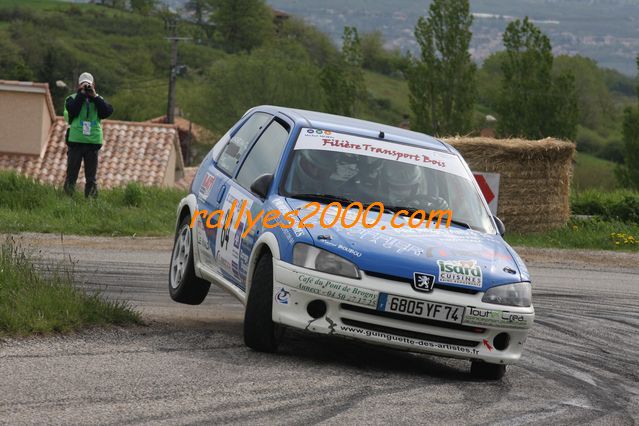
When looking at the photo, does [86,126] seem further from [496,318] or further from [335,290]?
[496,318]

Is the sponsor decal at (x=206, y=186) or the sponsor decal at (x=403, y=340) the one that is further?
the sponsor decal at (x=206, y=186)

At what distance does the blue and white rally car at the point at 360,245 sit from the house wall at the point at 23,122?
34.6m

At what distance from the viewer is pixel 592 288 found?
1419 cm

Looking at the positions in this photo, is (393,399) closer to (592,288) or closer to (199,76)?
(592,288)

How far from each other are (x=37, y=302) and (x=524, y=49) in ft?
282

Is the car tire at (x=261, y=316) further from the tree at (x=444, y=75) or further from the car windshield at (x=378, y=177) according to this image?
the tree at (x=444, y=75)

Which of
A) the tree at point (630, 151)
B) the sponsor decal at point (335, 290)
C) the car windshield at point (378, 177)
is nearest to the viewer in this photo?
the sponsor decal at point (335, 290)

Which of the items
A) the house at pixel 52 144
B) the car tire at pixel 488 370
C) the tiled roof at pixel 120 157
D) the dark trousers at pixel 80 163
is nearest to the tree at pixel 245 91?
the tiled roof at pixel 120 157

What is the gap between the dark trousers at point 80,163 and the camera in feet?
60.1

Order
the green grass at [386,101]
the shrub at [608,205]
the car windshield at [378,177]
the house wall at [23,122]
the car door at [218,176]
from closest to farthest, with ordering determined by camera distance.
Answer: the car windshield at [378,177], the car door at [218,176], the shrub at [608,205], the house wall at [23,122], the green grass at [386,101]

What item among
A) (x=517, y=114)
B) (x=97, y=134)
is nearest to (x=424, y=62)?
(x=517, y=114)

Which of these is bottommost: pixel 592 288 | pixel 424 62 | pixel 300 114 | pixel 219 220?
pixel 424 62

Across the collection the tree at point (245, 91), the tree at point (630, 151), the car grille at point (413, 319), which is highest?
the car grille at point (413, 319)

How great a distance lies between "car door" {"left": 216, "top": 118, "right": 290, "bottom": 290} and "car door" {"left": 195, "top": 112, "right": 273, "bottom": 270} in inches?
4.4
